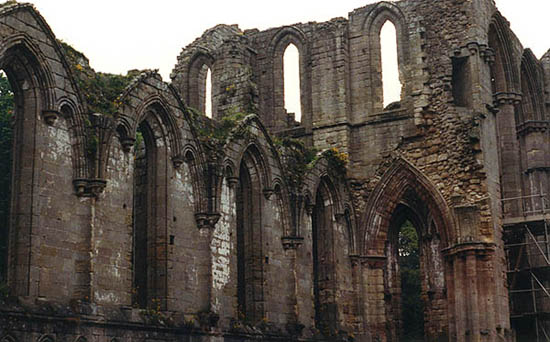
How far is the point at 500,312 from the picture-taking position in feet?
71.9

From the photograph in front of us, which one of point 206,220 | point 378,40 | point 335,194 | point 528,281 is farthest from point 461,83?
point 206,220

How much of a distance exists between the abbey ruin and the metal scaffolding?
58 millimetres

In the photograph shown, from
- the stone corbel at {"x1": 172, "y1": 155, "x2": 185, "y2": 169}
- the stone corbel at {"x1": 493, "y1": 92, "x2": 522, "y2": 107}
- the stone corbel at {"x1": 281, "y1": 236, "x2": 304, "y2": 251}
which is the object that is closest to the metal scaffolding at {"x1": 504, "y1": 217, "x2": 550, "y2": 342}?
the stone corbel at {"x1": 493, "y1": 92, "x2": 522, "y2": 107}

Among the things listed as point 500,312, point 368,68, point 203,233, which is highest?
point 368,68

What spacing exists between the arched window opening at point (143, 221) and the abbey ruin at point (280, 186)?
0.04 m

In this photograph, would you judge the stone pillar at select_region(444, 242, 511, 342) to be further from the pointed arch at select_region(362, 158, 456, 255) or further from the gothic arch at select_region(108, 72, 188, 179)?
the gothic arch at select_region(108, 72, 188, 179)

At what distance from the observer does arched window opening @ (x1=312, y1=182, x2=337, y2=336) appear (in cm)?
2209

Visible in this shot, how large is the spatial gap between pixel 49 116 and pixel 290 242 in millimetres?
7354

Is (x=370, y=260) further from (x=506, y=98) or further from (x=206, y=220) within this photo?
(x=506, y=98)

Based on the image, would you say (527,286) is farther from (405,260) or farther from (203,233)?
(405,260)

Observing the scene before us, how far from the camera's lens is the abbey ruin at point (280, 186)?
14.9m

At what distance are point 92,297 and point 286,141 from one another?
8066 mm

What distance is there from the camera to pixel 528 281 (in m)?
25.8

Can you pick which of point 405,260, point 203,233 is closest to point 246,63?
point 203,233
